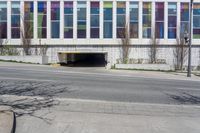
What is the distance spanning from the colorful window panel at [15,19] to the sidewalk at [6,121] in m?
35.3

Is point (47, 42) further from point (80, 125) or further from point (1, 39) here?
point (80, 125)

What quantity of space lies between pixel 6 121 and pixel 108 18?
36.3 meters

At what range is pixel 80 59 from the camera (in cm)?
5625

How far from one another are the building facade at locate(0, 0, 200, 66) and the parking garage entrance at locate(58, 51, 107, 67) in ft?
5.19

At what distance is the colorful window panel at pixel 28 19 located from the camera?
43.0 m

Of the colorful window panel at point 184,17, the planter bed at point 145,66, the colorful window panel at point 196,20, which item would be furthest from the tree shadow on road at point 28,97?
the colorful window panel at point 196,20

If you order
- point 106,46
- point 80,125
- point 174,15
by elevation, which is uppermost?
point 174,15

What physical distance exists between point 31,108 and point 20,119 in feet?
4.83

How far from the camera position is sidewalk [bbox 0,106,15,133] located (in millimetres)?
7409

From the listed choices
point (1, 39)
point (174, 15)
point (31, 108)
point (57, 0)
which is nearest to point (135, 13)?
point (174, 15)

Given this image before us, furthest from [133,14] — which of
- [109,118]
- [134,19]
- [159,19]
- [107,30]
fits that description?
[109,118]

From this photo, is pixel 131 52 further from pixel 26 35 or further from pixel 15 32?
pixel 15 32

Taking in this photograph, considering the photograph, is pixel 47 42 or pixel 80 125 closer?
pixel 80 125

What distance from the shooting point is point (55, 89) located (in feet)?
50.0
